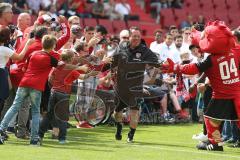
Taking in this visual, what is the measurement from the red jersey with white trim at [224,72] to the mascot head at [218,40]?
0.13m

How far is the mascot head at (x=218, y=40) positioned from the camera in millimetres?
11922

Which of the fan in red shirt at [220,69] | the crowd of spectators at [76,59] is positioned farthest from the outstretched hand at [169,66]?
the crowd of spectators at [76,59]

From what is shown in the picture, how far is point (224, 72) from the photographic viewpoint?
1205 cm

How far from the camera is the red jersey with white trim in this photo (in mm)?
12039

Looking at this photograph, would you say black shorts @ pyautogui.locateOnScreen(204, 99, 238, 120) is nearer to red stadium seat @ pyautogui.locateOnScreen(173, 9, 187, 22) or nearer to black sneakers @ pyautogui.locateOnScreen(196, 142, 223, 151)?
black sneakers @ pyautogui.locateOnScreen(196, 142, 223, 151)

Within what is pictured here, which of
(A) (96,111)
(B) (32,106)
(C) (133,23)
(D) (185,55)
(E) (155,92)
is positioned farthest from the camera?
(C) (133,23)

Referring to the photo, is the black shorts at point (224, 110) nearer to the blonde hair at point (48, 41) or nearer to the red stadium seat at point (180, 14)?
the blonde hair at point (48, 41)

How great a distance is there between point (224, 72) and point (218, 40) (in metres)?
0.51

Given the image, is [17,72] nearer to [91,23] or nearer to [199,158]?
[199,158]

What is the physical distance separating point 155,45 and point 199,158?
9.17 m

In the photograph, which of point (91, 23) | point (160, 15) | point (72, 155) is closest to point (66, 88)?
point (72, 155)

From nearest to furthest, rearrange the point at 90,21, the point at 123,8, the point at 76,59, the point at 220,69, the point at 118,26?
the point at 220,69 < the point at 76,59 < the point at 90,21 < the point at 118,26 < the point at 123,8

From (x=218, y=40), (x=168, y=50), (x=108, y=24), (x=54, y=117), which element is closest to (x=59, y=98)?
(x=54, y=117)

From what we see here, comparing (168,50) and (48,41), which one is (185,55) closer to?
(168,50)
